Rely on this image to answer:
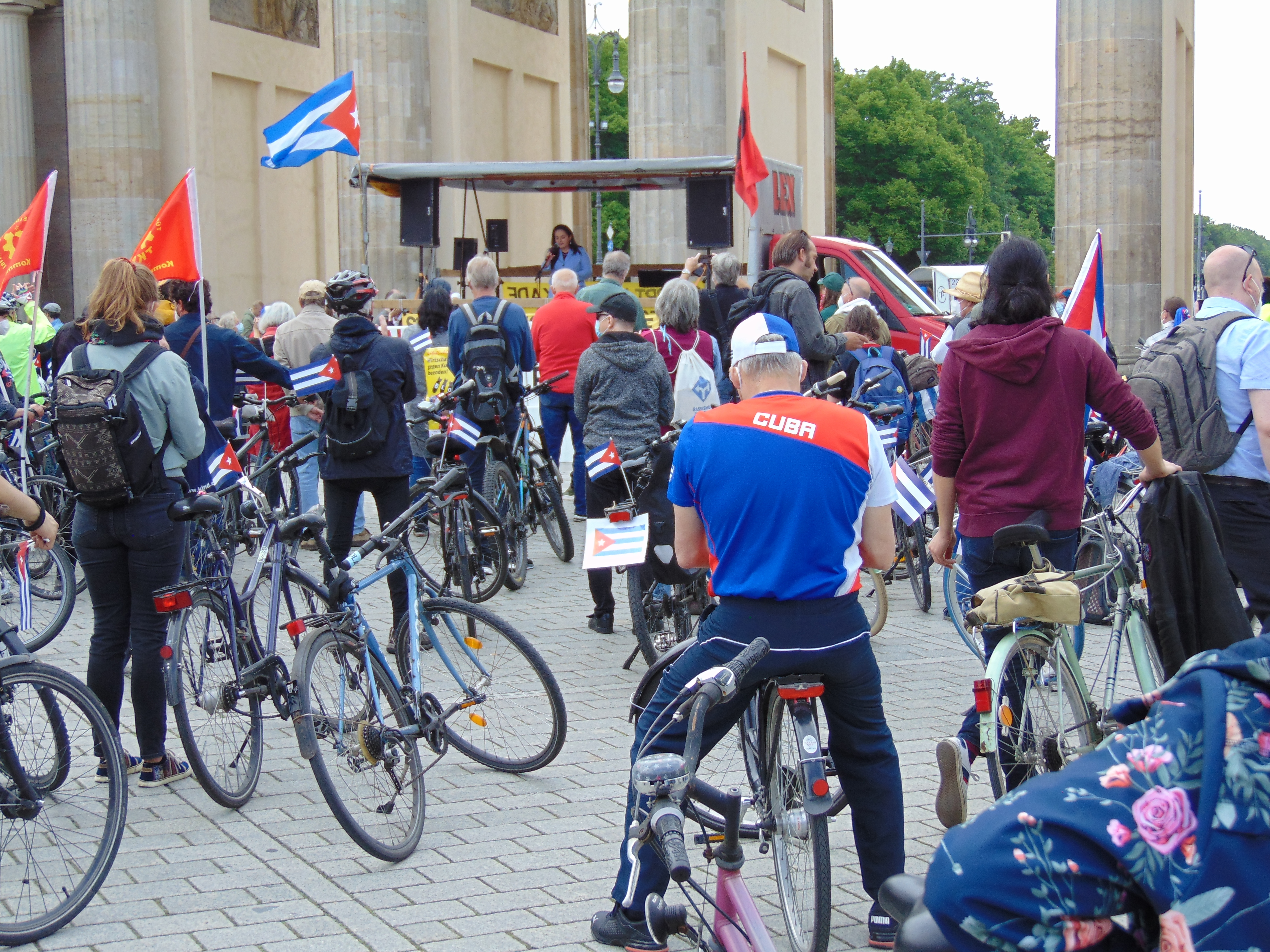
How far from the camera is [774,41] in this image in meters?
28.2

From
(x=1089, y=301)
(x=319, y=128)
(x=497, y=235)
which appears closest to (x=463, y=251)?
(x=497, y=235)

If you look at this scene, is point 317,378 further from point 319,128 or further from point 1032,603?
point 319,128

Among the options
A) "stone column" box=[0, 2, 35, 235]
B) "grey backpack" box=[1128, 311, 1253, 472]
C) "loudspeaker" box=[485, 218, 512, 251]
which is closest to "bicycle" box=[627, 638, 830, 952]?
"grey backpack" box=[1128, 311, 1253, 472]

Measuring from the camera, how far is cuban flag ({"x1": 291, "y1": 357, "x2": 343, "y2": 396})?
7660 mm

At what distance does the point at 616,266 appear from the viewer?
11922 millimetres

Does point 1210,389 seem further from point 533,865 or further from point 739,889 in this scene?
point 739,889

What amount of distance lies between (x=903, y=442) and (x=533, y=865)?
617 cm

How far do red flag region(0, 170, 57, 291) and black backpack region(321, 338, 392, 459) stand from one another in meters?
2.59

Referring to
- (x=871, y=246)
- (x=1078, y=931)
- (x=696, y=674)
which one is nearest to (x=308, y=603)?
(x=696, y=674)

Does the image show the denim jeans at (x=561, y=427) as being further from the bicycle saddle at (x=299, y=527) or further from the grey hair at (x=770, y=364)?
the grey hair at (x=770, y=364)

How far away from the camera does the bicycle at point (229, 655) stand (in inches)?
212

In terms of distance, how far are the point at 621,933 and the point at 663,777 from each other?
5.33 ft

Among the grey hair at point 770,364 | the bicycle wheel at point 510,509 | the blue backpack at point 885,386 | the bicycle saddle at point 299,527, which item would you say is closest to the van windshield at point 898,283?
the blue backpack at point 885,386

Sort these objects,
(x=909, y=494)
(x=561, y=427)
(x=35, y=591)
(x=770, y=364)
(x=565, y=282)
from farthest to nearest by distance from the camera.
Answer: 1. (x=565, y=282)
2. (x=561, y=427)
3. (x=35, y=591)
4. (x=909, y=494)
5. (x=770, y=364)
